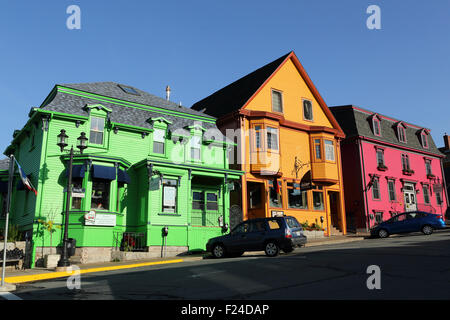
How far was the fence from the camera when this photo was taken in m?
20.0

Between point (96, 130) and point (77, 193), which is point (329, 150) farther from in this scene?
point (77, 193)

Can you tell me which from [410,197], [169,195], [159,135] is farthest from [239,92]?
[410,197]

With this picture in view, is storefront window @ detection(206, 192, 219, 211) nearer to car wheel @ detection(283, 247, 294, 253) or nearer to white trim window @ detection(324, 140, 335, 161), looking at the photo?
car wheel @ detection(283, 247, 294, 253)

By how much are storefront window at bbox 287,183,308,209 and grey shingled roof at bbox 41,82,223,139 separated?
7243mm

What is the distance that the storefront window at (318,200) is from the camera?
98.2 feet

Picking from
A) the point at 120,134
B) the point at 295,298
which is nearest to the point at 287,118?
the point at 120,134

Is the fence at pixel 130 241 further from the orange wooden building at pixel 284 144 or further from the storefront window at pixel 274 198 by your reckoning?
the storefront window at pixel 274 198

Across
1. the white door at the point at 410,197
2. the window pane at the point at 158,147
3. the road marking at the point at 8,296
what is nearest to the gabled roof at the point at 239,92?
the window pane at the point at 158,147

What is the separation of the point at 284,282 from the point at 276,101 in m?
21.7

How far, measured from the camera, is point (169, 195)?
21.7 m

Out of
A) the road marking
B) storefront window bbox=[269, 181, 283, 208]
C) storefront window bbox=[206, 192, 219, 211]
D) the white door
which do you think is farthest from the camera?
the white door

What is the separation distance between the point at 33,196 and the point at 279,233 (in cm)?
1224

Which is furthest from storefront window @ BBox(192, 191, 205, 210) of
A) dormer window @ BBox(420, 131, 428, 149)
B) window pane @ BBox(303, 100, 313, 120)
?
dormer window @ BBox(420, 131, 428, 149)
